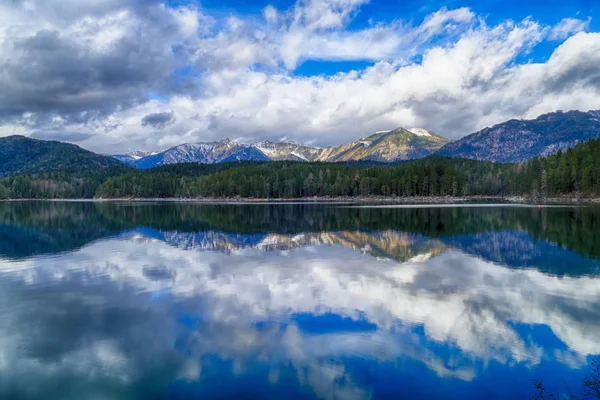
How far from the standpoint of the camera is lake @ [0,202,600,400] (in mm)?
11445

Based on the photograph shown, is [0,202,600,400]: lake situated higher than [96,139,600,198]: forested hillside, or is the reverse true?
[96,139,600,198]: forested hillside

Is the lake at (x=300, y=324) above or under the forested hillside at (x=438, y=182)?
under

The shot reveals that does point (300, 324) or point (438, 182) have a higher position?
point (438, 182)

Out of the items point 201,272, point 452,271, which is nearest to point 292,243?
point 201,272

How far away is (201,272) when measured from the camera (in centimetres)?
2653

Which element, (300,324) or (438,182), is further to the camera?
(438,182)

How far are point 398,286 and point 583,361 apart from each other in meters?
9.80

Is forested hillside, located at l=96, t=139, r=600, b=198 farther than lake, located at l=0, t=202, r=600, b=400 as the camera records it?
Yes

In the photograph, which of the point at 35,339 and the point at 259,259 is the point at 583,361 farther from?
the point at 259,259

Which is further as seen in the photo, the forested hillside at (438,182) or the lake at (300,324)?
the forested hillside at (438,182)

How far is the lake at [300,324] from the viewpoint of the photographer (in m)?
11.4

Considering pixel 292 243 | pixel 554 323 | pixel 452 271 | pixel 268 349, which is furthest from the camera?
pixel 292 243

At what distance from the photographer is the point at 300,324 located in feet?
52.8

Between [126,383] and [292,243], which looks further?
[292,243]
